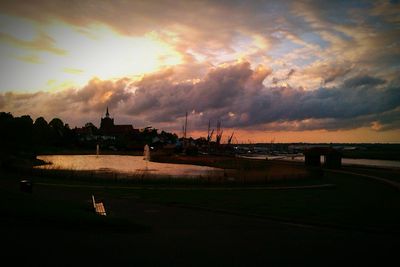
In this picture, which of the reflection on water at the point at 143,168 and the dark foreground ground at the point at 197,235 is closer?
the dark foreground ground at the point at 197,235

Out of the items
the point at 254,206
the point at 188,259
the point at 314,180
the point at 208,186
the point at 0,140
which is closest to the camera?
the point at 188,259

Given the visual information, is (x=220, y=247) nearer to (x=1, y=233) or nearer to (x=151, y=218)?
(x=151, y=218)

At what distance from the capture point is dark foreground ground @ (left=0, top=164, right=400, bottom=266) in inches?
397

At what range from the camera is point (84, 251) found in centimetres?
1026

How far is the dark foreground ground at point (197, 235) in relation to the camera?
10094mm

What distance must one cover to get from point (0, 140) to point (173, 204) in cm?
7611

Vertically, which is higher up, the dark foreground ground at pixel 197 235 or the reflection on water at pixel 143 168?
the dark foreground ground at pixel 197 235

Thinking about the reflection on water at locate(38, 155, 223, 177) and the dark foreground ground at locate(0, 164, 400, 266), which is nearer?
the dark foreground ground at locate(0, 164, 400, 266)

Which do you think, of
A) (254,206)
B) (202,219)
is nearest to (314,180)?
(254,206)

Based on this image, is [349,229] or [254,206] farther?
[254,206]

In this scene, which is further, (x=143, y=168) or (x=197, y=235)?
(x=143, y=168)

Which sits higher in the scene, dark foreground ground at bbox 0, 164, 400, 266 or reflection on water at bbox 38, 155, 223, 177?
dark foreground ground at bbox 0, 164, 400, 266

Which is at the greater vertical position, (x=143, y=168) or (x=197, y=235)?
(x=197, y=235)

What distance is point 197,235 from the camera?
13.1 m
